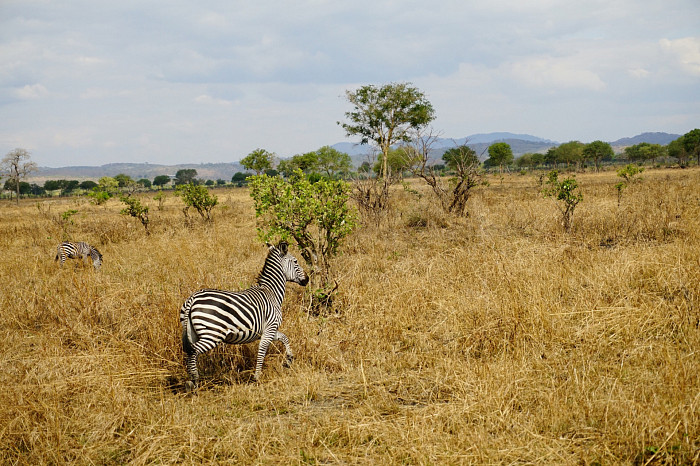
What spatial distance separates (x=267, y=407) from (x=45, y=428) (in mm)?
1928

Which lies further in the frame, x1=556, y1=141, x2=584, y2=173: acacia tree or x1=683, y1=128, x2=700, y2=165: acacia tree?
x1=556, y1=141, x2=584, y2=173: acacia tree

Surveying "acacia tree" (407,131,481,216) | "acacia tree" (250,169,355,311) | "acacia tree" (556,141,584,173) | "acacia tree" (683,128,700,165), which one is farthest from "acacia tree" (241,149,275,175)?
"acacia tree" (556,141,584,173)

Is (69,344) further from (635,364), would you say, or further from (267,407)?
(635,364)

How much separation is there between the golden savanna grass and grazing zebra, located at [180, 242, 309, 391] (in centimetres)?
39

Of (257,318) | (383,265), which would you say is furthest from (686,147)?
(257,318)

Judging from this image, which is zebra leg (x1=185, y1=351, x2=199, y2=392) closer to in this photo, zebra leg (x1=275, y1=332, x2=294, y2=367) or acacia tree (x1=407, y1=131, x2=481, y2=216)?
zebra leg (x1=275, y1=332, x2=294, y2=367)

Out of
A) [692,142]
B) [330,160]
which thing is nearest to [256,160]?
[330,160]

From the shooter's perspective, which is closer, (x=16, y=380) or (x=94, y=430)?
(x=94, y=430)

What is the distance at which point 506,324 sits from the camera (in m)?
5.40

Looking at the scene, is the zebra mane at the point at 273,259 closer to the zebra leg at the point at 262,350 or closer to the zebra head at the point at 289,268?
the zebra head at the point at 289,268

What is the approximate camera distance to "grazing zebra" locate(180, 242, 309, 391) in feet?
14.1

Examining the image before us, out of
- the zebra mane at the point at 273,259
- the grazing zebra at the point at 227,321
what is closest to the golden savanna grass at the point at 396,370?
the grazing zebra at the point at 227,321

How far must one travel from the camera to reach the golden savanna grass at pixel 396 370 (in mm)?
3377

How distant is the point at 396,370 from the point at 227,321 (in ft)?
6.58
